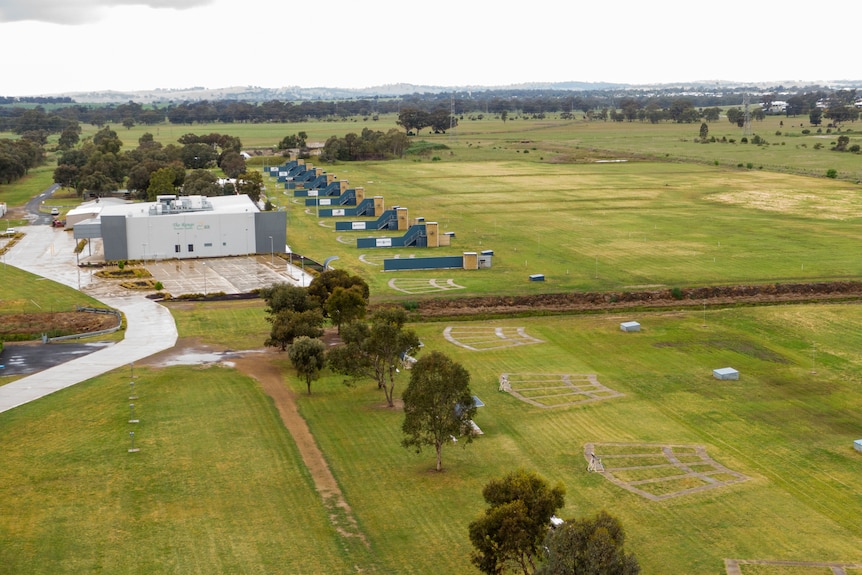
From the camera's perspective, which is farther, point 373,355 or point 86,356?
point 86,356

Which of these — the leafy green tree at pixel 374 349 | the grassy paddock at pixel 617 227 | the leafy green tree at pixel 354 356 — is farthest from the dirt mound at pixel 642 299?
the leafy green tree at pixel 354 356

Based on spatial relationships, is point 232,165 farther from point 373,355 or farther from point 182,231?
point 373,355

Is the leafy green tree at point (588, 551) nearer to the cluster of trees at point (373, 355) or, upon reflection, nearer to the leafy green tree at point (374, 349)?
the cluster of trees at point (373, 355)

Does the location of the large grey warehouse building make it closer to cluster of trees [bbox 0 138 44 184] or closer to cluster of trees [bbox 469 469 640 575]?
cluster of trees [bbox 469 469 640 575]

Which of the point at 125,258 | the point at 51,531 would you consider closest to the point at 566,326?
the point at 51,531

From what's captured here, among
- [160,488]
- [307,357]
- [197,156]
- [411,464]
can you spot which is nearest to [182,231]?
[307,357]

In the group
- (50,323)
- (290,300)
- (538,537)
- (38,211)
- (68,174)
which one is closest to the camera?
(538,537)
